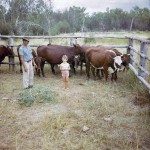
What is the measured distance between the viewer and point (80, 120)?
6.35 meters

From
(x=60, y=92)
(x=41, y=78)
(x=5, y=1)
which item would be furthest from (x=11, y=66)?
(x=5, y=1)

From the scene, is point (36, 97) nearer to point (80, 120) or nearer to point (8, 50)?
point (80, 120)

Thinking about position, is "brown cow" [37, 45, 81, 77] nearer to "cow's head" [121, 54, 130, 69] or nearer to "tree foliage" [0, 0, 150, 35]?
"cow's head" [121, 54, 130, 69]

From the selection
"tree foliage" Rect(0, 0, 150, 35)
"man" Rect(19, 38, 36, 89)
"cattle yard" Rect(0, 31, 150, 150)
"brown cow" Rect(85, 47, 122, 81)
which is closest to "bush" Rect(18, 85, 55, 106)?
"cattle yard" Rect(0, 31, 150, 150)

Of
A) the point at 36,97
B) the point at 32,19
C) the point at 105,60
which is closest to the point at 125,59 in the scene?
the point at 105,60

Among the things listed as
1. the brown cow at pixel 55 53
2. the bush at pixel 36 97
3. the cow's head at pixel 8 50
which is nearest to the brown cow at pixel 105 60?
the brown cow at pixel 55 53

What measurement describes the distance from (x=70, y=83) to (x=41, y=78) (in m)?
1.49

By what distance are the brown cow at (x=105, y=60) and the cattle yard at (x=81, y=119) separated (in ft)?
2.25

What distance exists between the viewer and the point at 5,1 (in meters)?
35.3

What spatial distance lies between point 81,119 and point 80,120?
0.04m

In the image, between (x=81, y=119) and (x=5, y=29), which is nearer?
(x=81, y=119)

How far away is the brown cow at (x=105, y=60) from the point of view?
32.1ft

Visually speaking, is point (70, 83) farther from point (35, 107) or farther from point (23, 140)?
point (23, 140)

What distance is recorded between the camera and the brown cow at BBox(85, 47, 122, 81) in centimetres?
980
